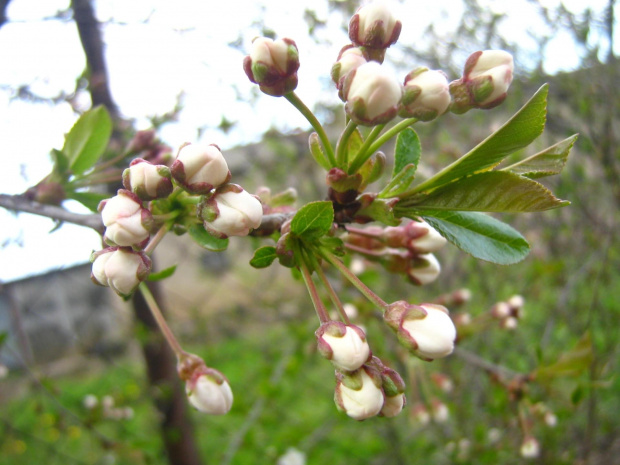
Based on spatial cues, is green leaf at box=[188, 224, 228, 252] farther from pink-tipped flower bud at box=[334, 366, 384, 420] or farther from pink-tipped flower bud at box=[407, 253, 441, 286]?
pink-tipped flower bud at box=[407, 253, 441, 286]

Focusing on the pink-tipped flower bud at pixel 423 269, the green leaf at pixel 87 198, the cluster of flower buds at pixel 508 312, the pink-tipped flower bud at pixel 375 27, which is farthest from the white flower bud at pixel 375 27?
the cluster of flower buds at pixel 508 312

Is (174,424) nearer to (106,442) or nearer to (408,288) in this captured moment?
(106,442)

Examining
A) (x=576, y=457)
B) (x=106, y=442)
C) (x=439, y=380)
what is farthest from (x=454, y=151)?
(x=106, y=442)

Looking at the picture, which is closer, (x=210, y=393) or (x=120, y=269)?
(x=120, y=269)

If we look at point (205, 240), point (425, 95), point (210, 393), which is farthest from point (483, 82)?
point (210, 393)

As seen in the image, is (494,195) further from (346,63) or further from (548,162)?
(346,63)

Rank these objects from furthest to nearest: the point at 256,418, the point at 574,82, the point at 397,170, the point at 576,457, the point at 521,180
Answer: the point at 574,82, the point at 256,418, the point at 576,457, the point at 397,170, the point at 521,180
